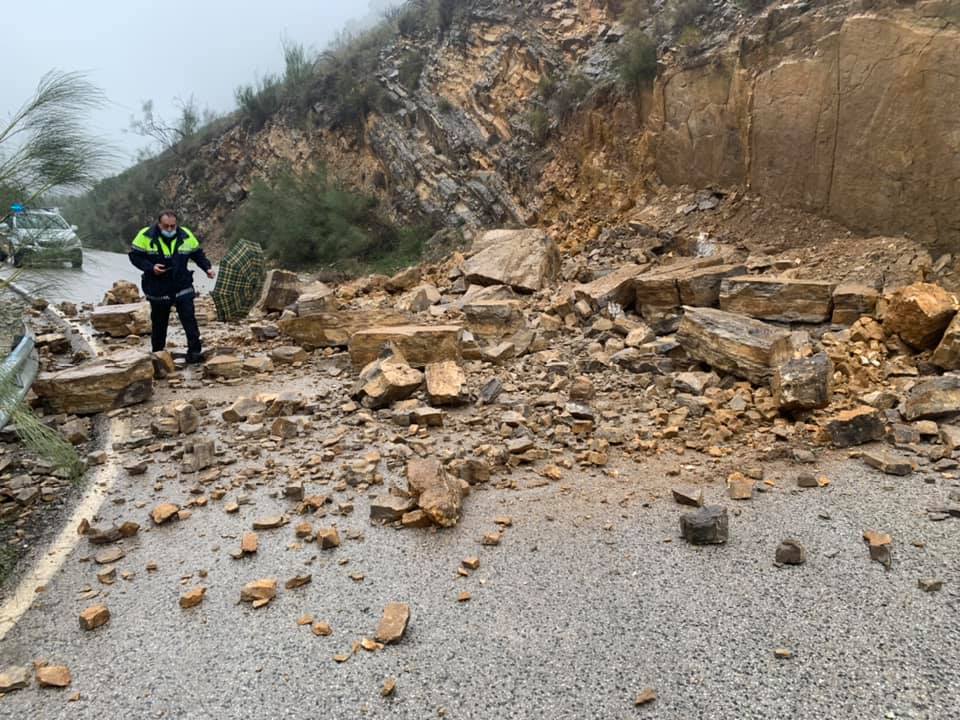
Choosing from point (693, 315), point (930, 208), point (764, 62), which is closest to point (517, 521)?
point (693, 315)

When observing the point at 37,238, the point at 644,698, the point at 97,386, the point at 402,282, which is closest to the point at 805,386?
the point at 644,698

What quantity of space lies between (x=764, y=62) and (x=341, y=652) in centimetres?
879

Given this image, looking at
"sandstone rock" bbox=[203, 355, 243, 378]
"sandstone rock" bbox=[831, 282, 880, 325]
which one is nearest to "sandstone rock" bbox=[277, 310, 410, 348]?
"sandstone rock" bbox=[203, 355, 243, 378]

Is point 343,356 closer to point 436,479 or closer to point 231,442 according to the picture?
point 231,442

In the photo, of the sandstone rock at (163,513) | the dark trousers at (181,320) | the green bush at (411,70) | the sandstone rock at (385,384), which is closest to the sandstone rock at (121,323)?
the dark trousers at (181,320)

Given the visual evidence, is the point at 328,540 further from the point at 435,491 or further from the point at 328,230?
the point at 328,230

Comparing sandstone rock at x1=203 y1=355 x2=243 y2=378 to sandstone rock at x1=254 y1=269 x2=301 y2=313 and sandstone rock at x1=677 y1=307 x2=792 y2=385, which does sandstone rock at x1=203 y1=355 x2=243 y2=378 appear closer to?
sandstone rock at x1=254 y1=269 x2=301 y2=313

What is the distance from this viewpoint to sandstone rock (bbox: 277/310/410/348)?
24.8 feet

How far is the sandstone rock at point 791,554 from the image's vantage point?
3111mm

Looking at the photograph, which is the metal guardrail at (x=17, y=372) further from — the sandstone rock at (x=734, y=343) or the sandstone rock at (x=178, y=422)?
the sandstone rock at (x=734, y=343)

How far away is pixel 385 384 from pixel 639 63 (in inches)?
328

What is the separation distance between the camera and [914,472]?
3.81 meters

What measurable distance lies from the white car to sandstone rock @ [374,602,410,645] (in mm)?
3041

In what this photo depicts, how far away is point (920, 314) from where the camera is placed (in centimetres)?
524
